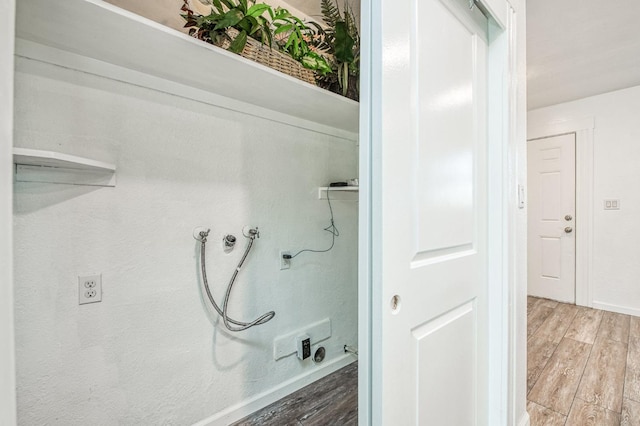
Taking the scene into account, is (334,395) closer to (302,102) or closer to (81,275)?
(81,275)

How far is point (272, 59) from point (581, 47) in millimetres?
2619

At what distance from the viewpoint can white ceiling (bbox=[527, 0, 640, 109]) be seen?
188 centimetres

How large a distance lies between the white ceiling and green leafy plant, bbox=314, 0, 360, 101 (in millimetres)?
1354

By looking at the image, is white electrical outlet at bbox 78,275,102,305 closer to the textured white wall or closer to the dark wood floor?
the textured white wall

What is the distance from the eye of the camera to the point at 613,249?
9.93 ft

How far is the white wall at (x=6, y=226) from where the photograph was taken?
37cm

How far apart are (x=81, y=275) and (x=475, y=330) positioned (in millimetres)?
1594

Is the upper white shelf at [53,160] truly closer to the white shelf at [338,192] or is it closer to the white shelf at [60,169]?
the white shelf at [60,169]

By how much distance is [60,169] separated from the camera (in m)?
1.07

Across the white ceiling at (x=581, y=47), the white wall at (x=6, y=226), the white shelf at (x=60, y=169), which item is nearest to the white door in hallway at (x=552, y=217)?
the white ceiling at (x=581, y=47)

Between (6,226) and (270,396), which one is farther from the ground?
(6,226)

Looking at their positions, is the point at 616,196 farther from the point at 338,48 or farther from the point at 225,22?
the point at 225,22

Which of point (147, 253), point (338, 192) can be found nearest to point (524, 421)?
point (338, 192)

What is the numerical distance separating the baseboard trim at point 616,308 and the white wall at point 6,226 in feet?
14.8
